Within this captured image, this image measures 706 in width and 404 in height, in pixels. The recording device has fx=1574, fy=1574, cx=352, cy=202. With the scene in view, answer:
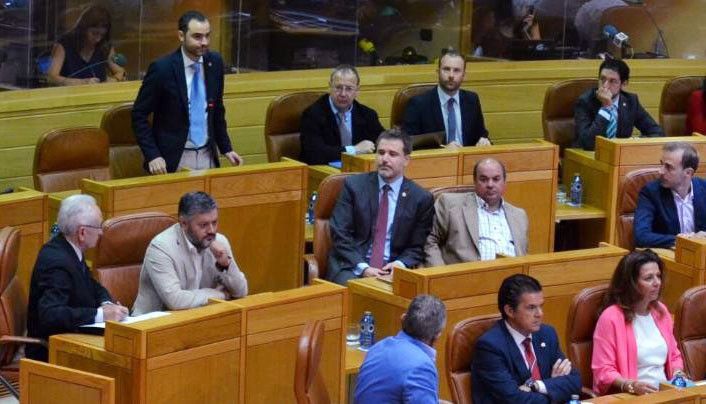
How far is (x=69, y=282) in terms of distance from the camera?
5684 millimetres

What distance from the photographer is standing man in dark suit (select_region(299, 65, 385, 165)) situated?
8195 millimetres

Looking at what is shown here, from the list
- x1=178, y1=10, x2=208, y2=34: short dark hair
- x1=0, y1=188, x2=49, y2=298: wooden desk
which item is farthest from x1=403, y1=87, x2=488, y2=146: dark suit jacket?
x1=0, y1=188, x2=49, y2=298: wooden desk

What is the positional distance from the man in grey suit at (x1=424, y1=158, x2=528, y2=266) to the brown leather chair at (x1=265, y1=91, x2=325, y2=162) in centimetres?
144

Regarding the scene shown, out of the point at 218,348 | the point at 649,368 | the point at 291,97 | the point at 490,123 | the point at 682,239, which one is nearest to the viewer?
the point at 218,348

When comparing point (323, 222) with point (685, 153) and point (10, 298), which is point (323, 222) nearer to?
point (10, 298)

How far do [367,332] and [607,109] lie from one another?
3.07 m

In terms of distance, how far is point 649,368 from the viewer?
20.1 ft

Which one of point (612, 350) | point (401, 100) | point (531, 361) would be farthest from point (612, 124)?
point (531, 361)

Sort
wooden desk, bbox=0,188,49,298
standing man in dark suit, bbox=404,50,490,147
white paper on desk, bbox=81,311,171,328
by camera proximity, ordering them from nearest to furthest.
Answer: white paper on desk, bbox=81,311,171,328 < wooden desk, bbox=0,188,49,298 < standing man in dark suit, bbox=404,50,490,147

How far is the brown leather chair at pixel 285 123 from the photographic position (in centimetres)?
834

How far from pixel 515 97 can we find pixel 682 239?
320 cm

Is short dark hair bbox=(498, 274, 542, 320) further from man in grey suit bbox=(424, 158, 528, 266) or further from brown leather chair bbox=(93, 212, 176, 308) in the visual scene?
brown leather chair bbox=(93, 212, 176, 308)

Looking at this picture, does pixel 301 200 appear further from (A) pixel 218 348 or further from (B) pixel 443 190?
(A) pixel 218 348

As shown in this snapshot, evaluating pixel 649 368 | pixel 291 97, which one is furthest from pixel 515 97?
pixel 649 368
